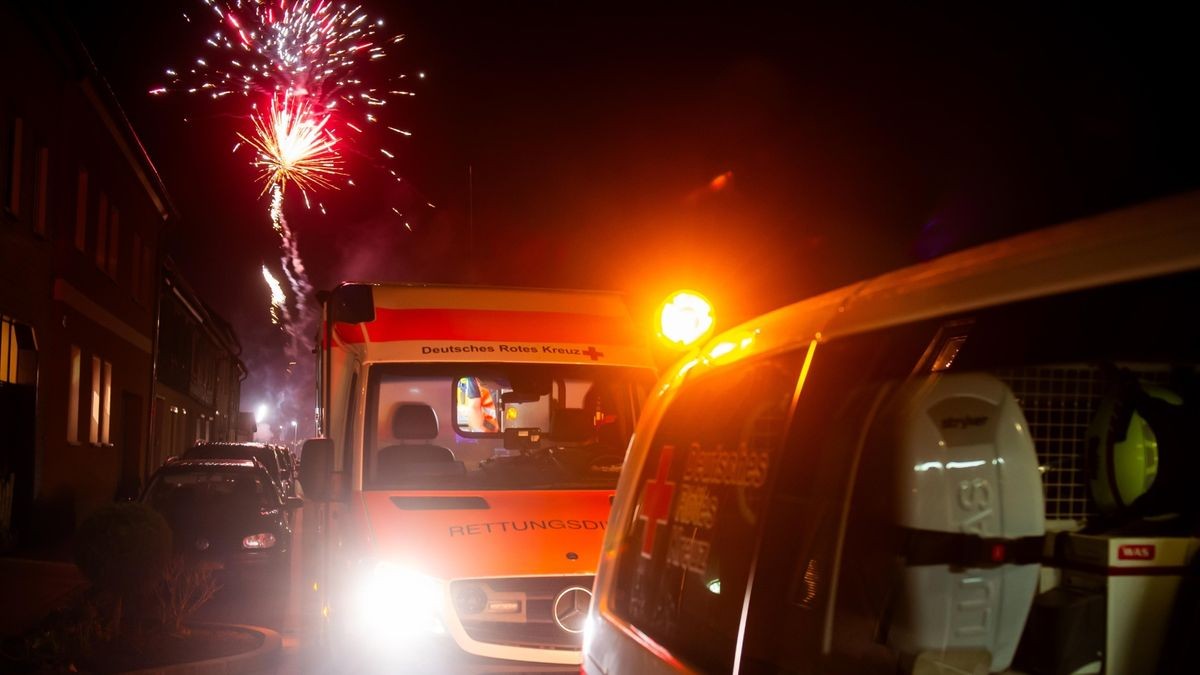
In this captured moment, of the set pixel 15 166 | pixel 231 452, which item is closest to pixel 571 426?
pixel 15 166

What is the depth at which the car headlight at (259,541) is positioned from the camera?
13508 millimetres

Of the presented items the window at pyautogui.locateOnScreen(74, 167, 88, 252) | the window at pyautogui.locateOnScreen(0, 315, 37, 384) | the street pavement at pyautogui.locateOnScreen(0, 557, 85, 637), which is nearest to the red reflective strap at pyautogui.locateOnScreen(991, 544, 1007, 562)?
the street pavement at pyautogui.locateOnScreen(0, 557, 85, 637)

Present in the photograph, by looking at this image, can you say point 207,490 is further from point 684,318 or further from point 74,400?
point 74,400

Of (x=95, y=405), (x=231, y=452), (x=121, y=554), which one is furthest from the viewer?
(x=95, y=405)

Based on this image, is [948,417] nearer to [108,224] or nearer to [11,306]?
[11,306]

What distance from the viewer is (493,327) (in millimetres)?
8008

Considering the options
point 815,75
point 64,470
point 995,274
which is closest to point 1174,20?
point 815,75

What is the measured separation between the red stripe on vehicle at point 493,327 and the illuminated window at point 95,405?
19429 mm

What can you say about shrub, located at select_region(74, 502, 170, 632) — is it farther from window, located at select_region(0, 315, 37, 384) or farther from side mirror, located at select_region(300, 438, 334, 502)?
window, located at select_region(0, 315, 37, 384)

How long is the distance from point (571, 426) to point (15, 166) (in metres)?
14.3

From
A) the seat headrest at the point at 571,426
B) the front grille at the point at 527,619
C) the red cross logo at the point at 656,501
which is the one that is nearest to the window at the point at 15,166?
the seat headrest at the point at 571,426

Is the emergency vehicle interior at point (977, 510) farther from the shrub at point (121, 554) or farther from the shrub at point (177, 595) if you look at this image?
the shrub at point (121, 554)

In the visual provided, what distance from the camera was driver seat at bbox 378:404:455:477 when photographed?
7531mm

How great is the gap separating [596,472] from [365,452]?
139cm
